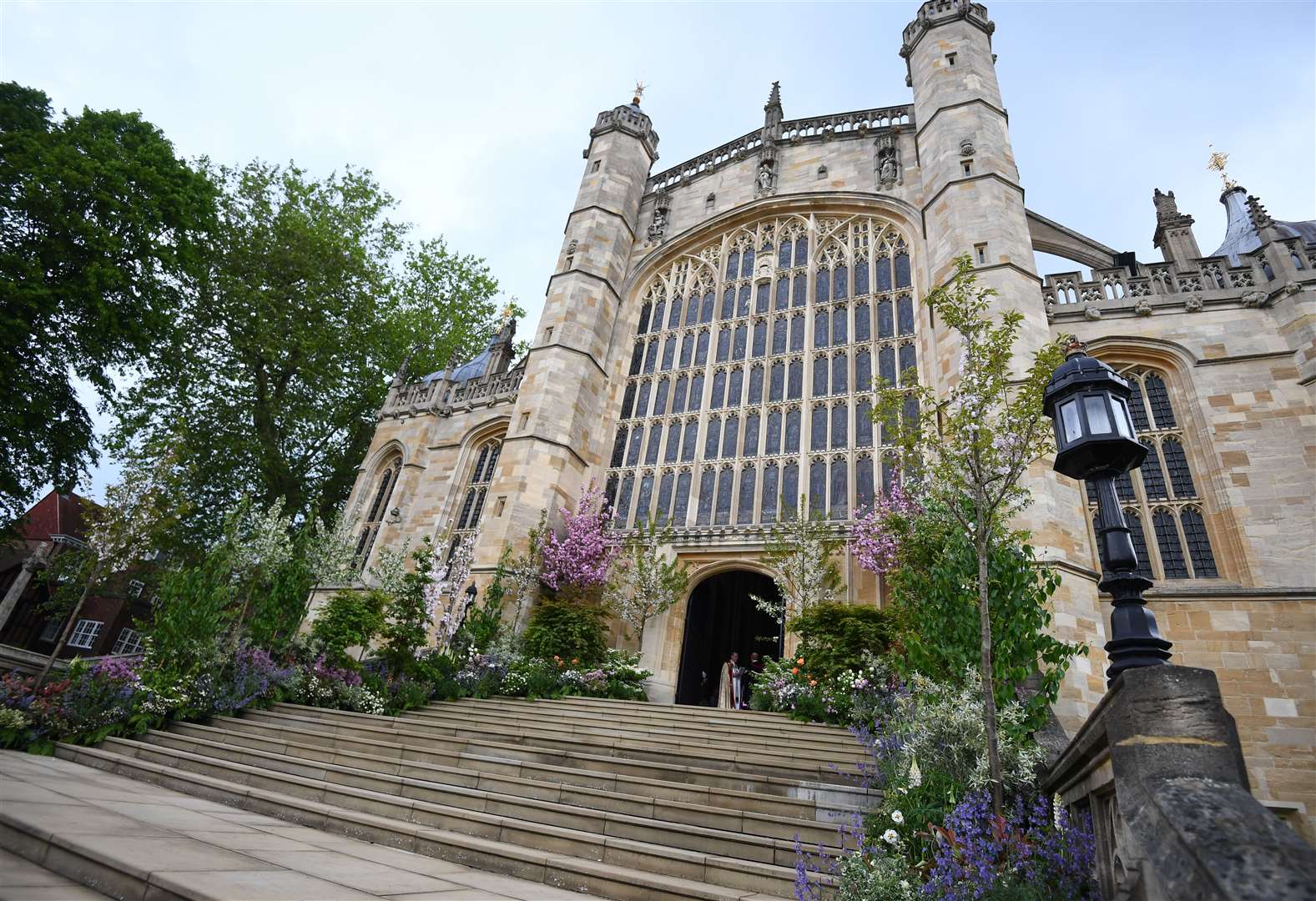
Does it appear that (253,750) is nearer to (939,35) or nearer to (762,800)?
(762,800)

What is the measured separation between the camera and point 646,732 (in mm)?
8297

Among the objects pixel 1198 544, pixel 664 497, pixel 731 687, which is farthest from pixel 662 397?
pixel 1198 544

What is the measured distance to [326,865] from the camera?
342cm

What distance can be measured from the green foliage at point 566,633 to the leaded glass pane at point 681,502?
283 centimetres

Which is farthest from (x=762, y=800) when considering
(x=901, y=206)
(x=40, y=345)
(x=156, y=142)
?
(x=156, y=142)

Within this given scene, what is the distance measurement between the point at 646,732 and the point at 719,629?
27.7ft

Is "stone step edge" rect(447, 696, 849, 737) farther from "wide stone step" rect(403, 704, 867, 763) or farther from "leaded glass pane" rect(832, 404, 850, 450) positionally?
"leaded glass pane" rect(832, 404, 850, 450)

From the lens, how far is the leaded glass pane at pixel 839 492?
13250 mm

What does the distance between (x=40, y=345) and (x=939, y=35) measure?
22619 mm

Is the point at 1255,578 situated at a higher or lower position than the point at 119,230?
lower

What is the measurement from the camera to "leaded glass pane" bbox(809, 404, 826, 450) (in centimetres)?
1438

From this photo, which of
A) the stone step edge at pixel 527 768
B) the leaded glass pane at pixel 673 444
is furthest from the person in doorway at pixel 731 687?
the stone step edge at pixel 527 768

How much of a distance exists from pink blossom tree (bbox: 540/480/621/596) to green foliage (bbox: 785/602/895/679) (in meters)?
4.73

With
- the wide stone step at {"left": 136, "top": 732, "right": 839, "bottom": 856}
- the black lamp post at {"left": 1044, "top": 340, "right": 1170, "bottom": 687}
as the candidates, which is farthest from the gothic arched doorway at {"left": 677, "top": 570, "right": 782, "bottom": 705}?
the black lamp post at {"left": 1044, "top": 340, "right": 1170, "bottom": 687}
